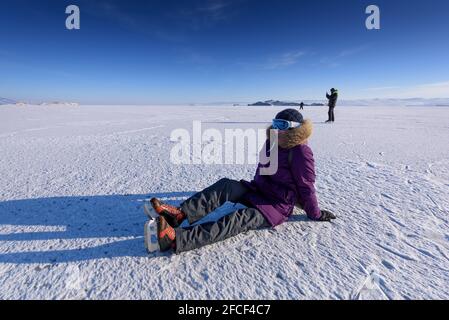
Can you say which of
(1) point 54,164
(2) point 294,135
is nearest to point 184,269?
(2) point 294,135

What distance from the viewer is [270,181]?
2.21 meters

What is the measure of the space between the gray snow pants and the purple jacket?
0.11 metres

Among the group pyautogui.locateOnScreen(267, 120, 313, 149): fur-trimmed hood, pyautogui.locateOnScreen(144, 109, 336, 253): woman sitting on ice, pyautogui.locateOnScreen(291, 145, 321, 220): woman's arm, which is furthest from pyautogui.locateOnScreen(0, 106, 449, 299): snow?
pyautogui.locateOnScreen(267, 120, 313, 149): fur-trimmed hood

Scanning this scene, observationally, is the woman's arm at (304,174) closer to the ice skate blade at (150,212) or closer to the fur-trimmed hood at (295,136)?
the fur-trimmed hood at (295,136)

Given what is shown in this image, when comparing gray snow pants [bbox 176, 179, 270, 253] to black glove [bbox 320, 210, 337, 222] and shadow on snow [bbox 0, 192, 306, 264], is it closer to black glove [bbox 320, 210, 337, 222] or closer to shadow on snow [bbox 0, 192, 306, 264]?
shadow on snow [bbox 0, 192, 306, 264]

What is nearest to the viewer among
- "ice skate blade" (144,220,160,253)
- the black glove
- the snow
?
the snow

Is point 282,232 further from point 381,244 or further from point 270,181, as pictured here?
point 381,244

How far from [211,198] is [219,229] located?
0.35 m

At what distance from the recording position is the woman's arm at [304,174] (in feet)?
6.75

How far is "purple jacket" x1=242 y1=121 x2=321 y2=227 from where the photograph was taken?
206 centimetres

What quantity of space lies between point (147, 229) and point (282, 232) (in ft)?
3.64

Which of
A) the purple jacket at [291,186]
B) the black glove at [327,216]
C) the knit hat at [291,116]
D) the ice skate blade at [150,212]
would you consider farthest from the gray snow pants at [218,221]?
the knit hat at [291,116]

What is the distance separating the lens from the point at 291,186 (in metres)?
2.11

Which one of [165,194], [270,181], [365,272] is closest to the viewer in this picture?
[365,272]
